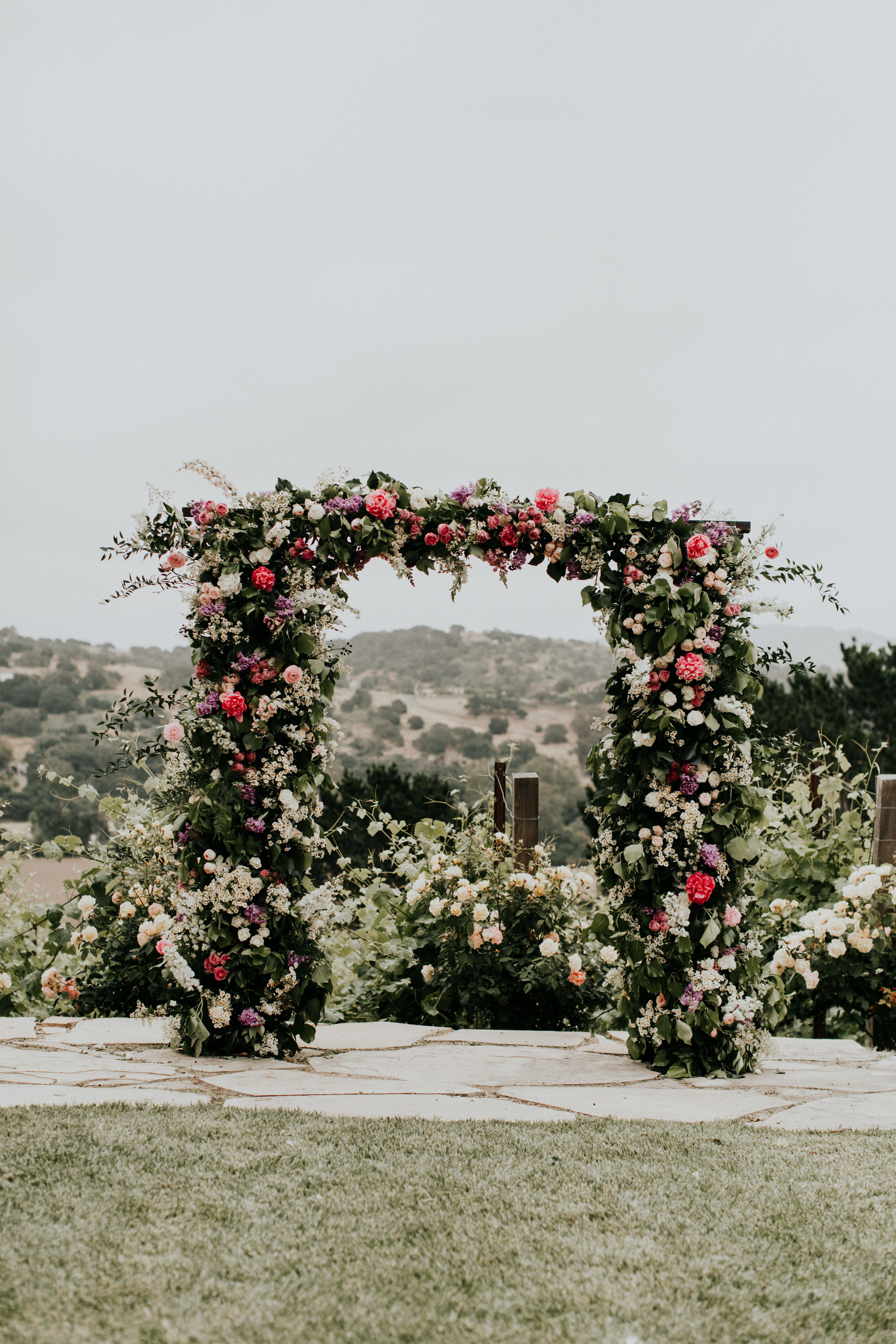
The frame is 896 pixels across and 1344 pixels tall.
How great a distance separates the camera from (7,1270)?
1.54 m

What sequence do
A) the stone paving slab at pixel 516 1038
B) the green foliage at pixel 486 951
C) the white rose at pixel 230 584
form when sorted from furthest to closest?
the green foliage at pixel 486 951, the stone paving slab at pixel 516 1038, the white rose at pixel 230 584

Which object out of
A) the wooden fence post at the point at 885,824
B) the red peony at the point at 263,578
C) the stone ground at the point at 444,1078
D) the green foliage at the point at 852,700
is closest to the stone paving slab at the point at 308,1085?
the stone ground at the point at 444,1078

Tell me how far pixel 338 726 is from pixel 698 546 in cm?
159

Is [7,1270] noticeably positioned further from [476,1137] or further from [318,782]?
[318,782]

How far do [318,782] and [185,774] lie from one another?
20.9 inches

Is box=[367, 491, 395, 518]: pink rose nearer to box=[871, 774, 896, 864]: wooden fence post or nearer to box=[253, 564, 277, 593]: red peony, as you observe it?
box=[253, 564, 277, 593]: red peony

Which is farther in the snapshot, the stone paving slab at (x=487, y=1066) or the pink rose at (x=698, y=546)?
the pink rose at (x=698, y=546)

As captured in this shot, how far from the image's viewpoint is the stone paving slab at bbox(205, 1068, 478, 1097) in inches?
117

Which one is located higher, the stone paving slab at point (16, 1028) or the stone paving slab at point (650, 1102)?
the stone paving slab at point (650, 1102)

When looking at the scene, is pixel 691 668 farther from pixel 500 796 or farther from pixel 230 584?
pixel 500 796

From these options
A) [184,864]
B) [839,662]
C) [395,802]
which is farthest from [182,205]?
[839,662]

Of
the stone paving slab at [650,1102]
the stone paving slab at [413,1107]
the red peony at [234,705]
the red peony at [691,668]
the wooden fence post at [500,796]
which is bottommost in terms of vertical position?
the stone paving slab at [650,1102]

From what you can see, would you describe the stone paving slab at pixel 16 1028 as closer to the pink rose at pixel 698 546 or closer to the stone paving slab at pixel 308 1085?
the stone paving slab at pixel 308 1085

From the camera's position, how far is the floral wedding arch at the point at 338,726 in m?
3.51
